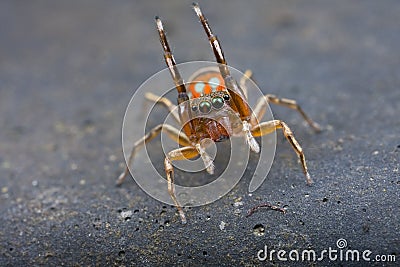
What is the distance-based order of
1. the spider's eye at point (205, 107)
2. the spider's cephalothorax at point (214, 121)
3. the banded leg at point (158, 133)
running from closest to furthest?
the spider's cephalothorax at point (214, 121), the spider's eye at point (205, 107), the banded leg at point (158, 133)

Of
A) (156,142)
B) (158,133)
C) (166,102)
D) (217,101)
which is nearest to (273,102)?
(217,101)

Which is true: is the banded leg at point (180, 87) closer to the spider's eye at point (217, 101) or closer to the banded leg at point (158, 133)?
the banded leg at point (158, 133)

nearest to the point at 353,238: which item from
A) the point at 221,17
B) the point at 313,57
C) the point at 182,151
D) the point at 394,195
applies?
the point at 394,195

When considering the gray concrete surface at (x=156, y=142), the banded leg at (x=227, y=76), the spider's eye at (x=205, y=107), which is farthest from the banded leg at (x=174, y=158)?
the banded leg at (x=227, y=76)

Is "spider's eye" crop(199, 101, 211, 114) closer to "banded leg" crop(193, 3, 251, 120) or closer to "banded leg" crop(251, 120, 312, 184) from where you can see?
"banded leg" crop(193, 3, 251, 120)

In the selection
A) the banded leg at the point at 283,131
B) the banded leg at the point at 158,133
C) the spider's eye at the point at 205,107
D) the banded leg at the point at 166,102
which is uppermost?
the banded leg at the point at 166,102

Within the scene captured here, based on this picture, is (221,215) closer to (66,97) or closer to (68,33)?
(66,97)

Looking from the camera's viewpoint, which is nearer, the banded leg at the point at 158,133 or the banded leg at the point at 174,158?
the banded leg at the point at 174,158
